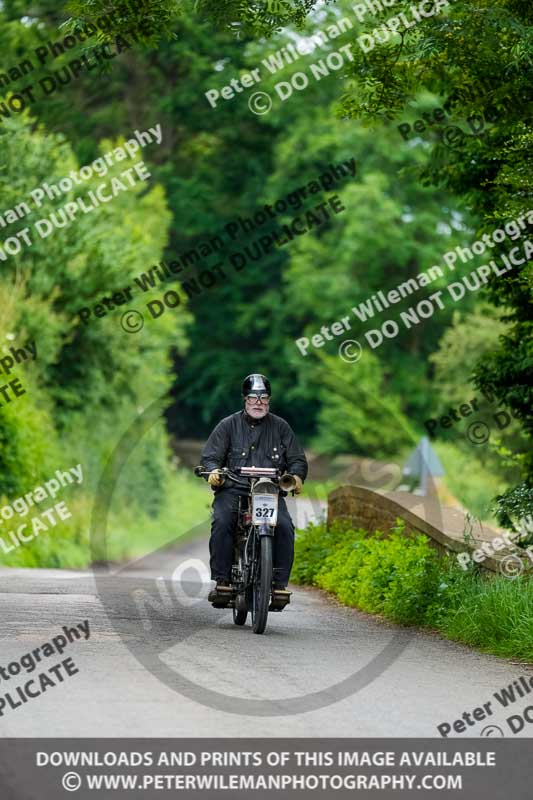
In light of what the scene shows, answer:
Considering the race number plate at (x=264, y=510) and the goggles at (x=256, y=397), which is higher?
the goggles at (x=256, y=397)

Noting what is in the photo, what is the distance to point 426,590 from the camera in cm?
1296

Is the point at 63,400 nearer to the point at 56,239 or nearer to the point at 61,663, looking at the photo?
the point at 56,239

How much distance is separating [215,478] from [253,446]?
482 millimetres

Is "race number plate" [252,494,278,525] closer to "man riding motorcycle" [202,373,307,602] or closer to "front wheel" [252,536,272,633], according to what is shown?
"front wheel" [252,536,272,633]

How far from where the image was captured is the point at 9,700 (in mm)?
8461

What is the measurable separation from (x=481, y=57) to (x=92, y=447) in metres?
21.1

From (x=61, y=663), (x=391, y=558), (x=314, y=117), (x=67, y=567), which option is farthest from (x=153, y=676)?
(x=314, y=117)

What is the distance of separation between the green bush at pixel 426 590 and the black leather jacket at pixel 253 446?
5.72 feet

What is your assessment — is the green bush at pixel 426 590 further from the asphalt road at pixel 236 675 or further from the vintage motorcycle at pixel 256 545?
the vintage motorcycle at pixel 256 545

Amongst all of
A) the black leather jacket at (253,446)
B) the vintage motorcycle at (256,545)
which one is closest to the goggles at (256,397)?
the black leather jacket at (253,446)

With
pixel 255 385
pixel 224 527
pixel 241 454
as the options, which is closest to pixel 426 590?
pixel 224 527

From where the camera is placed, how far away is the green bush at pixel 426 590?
11.2m

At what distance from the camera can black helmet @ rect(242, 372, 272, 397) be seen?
473 inches

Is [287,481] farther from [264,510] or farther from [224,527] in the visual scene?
[224,527]
